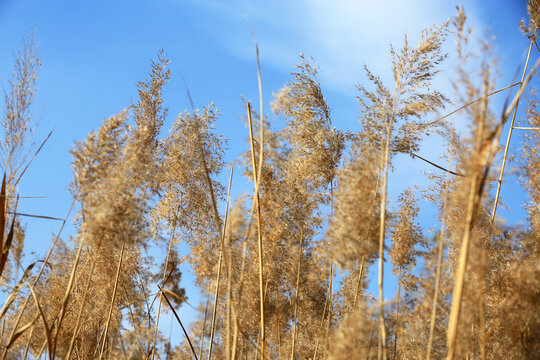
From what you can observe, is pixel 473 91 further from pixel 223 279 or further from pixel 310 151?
pixel 223 279

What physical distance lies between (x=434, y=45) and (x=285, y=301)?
2.35m

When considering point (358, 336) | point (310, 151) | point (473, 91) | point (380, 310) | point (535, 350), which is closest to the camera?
point (473, 91)

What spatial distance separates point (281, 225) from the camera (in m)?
3.40

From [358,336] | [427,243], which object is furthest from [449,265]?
[358,336]

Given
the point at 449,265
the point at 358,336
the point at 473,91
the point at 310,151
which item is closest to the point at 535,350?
the point at 449,265

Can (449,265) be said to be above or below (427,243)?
below

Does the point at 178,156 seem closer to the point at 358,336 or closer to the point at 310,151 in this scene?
the point at 310,151

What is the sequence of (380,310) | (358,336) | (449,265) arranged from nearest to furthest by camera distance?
(380,310) → (358,336) → (449,265)

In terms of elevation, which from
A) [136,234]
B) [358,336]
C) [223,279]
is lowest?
[358,336]

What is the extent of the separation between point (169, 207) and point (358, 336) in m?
2.78

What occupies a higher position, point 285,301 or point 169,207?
point 169,207

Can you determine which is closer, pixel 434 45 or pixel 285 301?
pixel 434 45

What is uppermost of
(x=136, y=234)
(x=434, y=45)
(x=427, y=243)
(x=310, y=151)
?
(x=434, y=45)

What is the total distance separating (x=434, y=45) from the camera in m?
3.37
